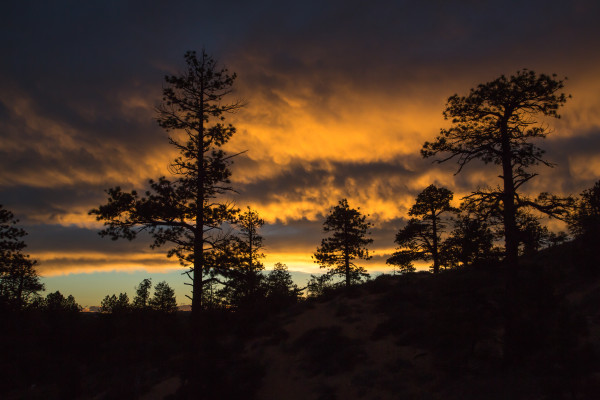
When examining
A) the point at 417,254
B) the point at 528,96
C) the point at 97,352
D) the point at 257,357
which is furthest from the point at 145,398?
the point at 417,254

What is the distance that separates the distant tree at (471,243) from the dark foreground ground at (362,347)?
1.30 meters

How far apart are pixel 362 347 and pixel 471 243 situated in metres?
7.60

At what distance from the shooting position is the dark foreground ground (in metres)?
11.0

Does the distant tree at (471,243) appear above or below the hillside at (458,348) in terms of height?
above

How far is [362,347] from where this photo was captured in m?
16.7

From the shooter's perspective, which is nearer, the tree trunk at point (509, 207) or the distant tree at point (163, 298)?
the tree trunk at point (509, 207)

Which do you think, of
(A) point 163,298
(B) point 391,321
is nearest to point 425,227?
(B) point 391,321

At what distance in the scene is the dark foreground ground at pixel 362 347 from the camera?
433 inches

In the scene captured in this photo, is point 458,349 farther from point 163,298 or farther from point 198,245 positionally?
point 163,298

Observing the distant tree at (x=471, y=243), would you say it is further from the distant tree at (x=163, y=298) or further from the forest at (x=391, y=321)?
the distant tree at (x=163, y=298)

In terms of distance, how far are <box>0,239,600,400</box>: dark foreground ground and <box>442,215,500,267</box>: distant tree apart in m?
1.30

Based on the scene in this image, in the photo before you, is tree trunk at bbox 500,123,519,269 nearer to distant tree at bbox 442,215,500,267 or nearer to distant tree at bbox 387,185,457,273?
distant tree at bbox 442,215,500,267

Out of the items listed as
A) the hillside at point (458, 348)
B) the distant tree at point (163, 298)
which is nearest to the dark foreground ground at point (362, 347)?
the hillside at point (458, 348)

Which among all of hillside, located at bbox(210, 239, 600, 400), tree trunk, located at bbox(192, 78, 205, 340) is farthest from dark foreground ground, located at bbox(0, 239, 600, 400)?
tree trunk, located at bbox(192, 78, 205, 340)
